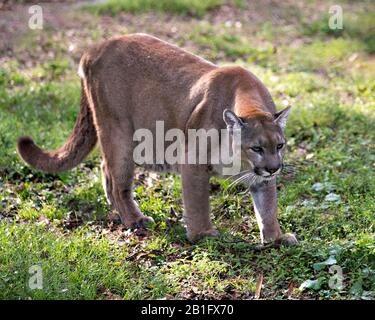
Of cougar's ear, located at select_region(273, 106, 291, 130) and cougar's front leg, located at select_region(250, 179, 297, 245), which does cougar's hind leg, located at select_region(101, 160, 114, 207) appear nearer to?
cougar's front leg, located at select_region(250, 179, 297, 245)

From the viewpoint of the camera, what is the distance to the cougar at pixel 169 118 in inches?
208

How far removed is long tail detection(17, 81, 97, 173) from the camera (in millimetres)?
6293

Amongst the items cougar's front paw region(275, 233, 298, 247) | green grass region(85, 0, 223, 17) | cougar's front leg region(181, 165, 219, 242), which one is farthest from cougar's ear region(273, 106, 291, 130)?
green grass region(85, 0, 223, 17)

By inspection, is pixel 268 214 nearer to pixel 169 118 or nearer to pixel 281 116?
pixel 281 116

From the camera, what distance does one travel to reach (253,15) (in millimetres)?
11500

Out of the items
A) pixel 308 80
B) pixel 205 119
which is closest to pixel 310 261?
pixel 205 119

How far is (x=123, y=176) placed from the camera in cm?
610

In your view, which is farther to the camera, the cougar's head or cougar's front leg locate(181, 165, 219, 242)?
cougar's front leg locate(181, 165, 219, 242)

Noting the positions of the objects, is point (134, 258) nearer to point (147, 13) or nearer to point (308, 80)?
point (308, 80)

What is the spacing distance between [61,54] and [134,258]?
196 inches

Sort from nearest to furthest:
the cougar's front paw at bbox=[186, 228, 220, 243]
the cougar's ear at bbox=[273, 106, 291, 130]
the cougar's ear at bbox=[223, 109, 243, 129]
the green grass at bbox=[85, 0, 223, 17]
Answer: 1. the cougar's ear at bbox=[223, 109, 243, 129]
2. the cougar's ear at bbox=[273, 106, 291, 130]
3. the cougar's front paw at bbox=[186, 228, 220, 243]
4. the green grass at bbox=[85, 0, 223, 17]

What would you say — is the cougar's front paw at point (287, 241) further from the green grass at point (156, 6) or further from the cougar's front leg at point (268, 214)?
the green grass at point (156, 6)

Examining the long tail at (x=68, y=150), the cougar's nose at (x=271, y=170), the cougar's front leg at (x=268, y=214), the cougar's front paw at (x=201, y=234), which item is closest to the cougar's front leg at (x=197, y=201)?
the cougar's front paw at (x=201, y=234)

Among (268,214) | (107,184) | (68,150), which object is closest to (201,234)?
(268,214)
